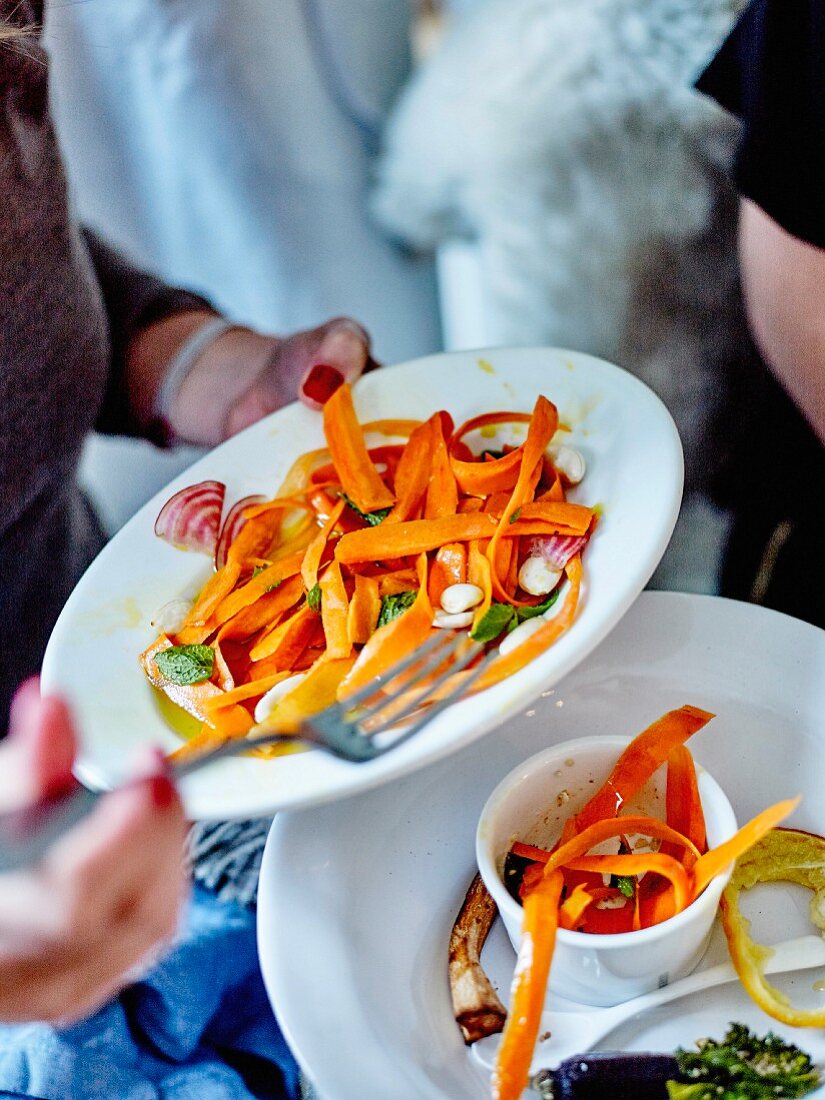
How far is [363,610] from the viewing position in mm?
580

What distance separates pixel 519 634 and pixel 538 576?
6 centimetres

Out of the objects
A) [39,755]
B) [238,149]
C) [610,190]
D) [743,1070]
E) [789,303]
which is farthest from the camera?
[238,149]

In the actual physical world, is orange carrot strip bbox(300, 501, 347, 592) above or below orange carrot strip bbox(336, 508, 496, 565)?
below

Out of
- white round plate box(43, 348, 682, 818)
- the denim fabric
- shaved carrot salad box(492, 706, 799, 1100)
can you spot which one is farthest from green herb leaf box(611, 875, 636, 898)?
the denim fabric

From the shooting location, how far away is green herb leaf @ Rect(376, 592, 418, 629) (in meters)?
0.58

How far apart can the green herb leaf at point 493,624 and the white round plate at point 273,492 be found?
0.15 ft

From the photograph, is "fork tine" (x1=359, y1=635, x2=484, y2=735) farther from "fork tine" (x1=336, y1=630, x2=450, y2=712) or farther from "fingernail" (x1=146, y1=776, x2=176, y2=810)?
"fingernail" (x1=146, y1=776, x2=176, y2=810)

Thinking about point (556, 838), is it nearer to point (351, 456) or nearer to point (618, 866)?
point (618, 866)

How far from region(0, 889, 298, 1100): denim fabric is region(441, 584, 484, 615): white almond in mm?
236

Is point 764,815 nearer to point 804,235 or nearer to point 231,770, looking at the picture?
point 231,770

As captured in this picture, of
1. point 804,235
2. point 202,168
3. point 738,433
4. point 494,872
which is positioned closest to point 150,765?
point 494,872

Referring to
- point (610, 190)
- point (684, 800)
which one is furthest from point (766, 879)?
point (610, 190)

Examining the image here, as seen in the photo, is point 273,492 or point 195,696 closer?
point 195,696

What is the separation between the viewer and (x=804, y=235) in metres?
0.70
